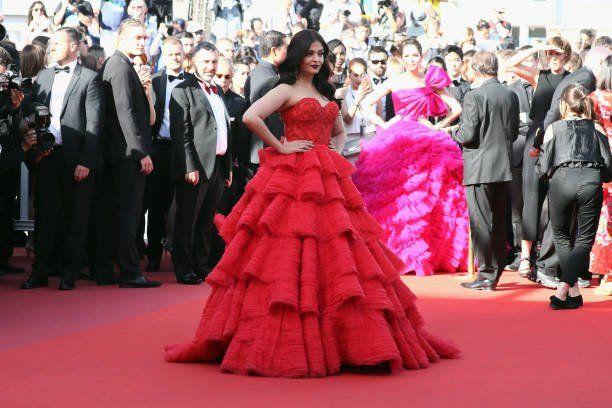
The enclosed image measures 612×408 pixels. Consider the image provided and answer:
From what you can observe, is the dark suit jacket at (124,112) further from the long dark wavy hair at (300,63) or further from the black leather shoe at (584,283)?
the black leather shoe at (584,283)

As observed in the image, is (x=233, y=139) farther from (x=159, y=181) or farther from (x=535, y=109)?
(x=535, y=109)

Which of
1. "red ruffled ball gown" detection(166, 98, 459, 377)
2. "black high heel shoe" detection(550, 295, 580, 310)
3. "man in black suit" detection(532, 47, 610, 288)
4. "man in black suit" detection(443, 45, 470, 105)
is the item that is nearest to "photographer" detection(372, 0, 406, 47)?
"man in black suit" detection(443, 45, 470, 105)

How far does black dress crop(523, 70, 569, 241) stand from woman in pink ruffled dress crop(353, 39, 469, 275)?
0.60 m

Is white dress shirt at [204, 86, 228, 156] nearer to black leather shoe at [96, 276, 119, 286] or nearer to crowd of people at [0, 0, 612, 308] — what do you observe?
crowd of people at [0, 0, 612, 308]

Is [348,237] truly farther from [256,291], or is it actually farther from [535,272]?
[535,272]

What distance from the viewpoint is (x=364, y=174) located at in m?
10.5

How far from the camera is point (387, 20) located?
1781 centimetres

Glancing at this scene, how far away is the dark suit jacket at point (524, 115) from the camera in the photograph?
1065 cm

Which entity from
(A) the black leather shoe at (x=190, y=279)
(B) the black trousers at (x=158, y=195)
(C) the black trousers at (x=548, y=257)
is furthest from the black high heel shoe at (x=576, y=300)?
(B) the black trousers at (x=158, y=195)

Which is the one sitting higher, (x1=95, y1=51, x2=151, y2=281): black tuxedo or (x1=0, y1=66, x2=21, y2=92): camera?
(x1=0, y1=66, x2=21, y2=92): camera

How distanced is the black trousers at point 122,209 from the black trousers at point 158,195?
0.75m

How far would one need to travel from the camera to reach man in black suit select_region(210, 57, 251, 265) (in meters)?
10.3

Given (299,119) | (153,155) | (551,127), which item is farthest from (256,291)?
(153,155)

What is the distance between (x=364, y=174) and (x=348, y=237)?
15.4 feet
